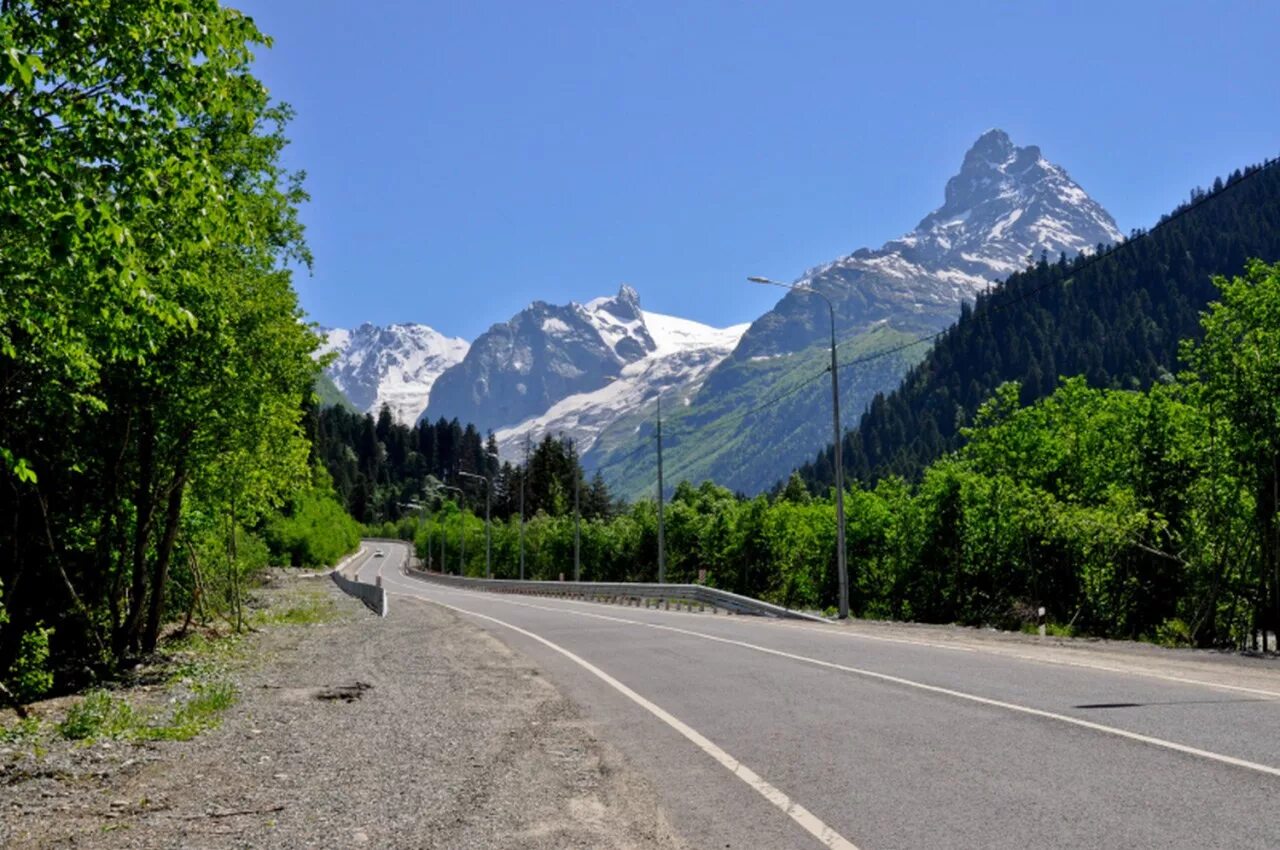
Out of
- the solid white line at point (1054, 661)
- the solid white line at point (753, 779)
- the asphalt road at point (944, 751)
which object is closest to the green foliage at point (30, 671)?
the asphalt road at point (944, 751)

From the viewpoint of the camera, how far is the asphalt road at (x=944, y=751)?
597cm

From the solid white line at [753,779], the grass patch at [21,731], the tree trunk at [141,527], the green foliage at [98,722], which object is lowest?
the grass patch at [21,731]

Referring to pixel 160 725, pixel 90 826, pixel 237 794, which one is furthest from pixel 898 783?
pixel 160 725

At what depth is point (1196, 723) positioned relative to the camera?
8.92m

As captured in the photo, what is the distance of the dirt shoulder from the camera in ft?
21.3

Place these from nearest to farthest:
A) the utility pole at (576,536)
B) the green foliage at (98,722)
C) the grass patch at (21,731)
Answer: the green foliage at (98,722)
the grass patch at (21,731)
the utility pole at (576,536)

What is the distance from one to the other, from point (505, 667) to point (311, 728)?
6333mm

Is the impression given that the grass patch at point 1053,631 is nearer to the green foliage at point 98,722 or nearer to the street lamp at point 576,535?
the green foliage at point 98,722

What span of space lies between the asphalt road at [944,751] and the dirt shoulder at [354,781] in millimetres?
498

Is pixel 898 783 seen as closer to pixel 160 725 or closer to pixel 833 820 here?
pixel 833 820

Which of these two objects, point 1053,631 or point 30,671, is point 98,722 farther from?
point 1053,631

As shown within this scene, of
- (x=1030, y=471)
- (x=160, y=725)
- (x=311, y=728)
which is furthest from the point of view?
(x=1030, y=471)

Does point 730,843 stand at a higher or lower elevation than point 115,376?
lower

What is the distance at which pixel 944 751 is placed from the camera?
8.11 metres
